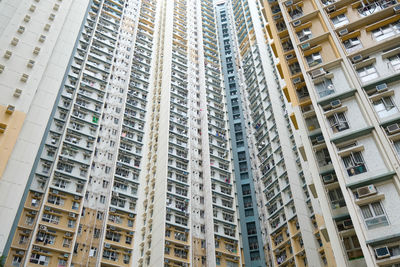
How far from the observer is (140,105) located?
47.2 meters

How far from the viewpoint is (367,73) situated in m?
22.1

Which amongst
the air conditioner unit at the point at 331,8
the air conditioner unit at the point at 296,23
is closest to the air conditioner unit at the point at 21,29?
the air conditioner unit at the point at 296,23

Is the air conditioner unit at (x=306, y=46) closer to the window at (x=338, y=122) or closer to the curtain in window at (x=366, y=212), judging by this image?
the window at (x=338, y=122)

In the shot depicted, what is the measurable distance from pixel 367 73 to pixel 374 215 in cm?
838

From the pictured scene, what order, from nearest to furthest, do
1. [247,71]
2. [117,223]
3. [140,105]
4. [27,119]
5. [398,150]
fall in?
[398,150] → [27,119] → [117,223] → [140,105] → [247,71]

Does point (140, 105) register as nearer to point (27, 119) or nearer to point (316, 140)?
point (27, 119)

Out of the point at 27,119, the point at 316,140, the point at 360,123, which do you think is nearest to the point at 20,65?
the point at 27,119

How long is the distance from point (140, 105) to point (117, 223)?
1516 centimetres

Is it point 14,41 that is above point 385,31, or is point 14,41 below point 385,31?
above

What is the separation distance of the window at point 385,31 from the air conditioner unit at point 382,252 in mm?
12432

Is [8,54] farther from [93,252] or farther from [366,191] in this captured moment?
[366,191]

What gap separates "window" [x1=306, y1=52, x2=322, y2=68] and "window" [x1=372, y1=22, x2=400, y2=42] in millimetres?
3259

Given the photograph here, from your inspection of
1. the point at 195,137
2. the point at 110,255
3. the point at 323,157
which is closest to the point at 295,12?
the point at 323,157

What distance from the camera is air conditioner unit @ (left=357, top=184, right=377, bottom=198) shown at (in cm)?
1790
